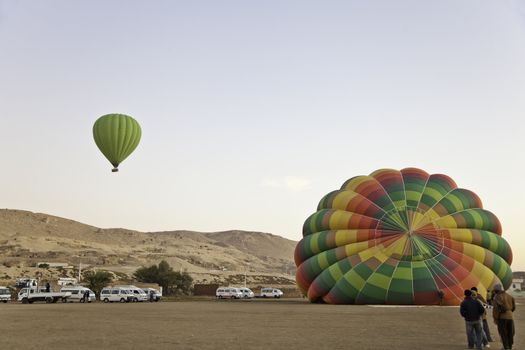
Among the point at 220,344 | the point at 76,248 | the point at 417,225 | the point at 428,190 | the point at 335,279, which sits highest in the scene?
the point at 76,248

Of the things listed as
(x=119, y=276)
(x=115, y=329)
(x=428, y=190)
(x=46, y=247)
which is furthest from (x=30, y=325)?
(x=46, y=247)

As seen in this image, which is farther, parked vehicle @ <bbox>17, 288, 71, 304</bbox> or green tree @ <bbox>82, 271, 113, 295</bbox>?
green tree @ <bbox>82, 271, 113, 295</bbox>

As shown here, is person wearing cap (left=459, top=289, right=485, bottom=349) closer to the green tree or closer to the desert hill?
the green tree

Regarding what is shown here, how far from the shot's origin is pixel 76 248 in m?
124

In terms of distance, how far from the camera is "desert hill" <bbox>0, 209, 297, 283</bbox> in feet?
349

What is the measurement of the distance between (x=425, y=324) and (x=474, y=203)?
1931 cm

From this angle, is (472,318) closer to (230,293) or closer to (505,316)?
(505,316)

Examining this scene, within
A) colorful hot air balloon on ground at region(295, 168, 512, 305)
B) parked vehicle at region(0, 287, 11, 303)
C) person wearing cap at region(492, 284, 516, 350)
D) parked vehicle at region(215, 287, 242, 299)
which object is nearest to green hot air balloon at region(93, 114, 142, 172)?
colorful hot air balloon on ground at region(295, 168, 512, 305)

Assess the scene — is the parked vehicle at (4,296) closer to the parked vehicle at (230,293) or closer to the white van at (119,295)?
the white van at (119,295)

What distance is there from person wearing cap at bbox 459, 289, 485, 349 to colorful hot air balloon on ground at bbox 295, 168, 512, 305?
19773 millimetres

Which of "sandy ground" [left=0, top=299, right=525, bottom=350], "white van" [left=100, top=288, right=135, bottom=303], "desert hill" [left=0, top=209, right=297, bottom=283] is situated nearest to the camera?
"sandy ground" [left=0, top=299, right=525, bottom=350]

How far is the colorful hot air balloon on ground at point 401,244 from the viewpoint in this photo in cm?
3431

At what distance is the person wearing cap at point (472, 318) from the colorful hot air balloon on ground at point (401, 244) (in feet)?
64.9

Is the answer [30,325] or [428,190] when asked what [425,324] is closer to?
[30,325]
